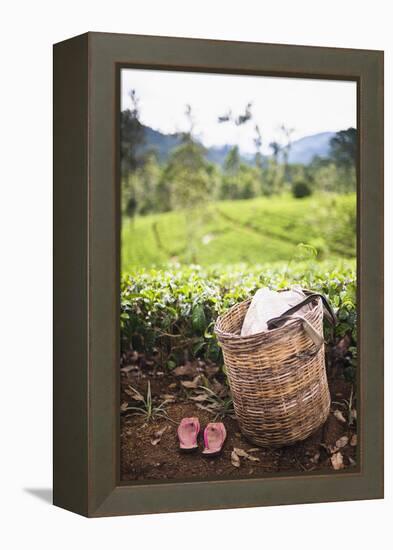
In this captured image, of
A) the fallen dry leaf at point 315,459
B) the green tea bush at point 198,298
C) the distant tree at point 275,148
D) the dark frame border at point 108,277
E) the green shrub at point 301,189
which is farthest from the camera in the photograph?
the green shrub at point 301,189

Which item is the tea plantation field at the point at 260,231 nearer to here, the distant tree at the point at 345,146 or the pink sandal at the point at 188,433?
the distant tree at the point at 345,146

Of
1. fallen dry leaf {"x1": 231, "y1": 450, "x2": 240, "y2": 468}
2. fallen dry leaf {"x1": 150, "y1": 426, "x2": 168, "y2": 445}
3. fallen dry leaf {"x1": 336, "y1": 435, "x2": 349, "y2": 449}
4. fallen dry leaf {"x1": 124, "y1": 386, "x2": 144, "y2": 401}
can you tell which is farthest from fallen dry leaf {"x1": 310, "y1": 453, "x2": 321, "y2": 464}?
fallen dry leaf {"x1": 124, "y1": 386, "x2": 144, "y2": 401}

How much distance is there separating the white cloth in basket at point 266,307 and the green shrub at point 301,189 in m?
0.62

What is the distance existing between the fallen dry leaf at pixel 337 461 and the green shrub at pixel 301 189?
57.4 inches

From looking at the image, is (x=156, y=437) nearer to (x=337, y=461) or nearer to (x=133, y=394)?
(x=133, y=394)

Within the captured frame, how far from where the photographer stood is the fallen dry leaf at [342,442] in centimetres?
658

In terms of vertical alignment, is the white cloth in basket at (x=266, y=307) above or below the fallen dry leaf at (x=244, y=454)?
above

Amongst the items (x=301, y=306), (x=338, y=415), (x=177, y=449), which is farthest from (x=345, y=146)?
(x=177, y=449)

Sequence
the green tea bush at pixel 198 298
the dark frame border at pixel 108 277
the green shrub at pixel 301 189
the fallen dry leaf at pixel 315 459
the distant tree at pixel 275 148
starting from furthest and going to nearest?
the green shrub at pixel 301 189 → the distant tree at pixel 275 148 → the fallen dry leaf at pixel 315 459 → the green tea bush at pixel 198 298 → the dark frame border at pixel 108 277

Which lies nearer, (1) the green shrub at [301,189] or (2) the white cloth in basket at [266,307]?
(2) the white cloth in basket at [266,307]

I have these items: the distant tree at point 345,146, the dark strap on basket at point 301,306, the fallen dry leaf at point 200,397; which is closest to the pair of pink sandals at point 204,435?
the fallen dry leaf at point 200,397

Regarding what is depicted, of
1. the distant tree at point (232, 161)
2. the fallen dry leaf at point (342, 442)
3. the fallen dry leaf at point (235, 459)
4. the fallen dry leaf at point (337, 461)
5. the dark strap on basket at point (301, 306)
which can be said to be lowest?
the fallen dry leaf at point (337, 461)

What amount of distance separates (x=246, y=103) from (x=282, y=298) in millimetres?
1073

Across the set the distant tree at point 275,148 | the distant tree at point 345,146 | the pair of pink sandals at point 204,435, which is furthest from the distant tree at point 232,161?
the pair of pink sandals at point 204,435
